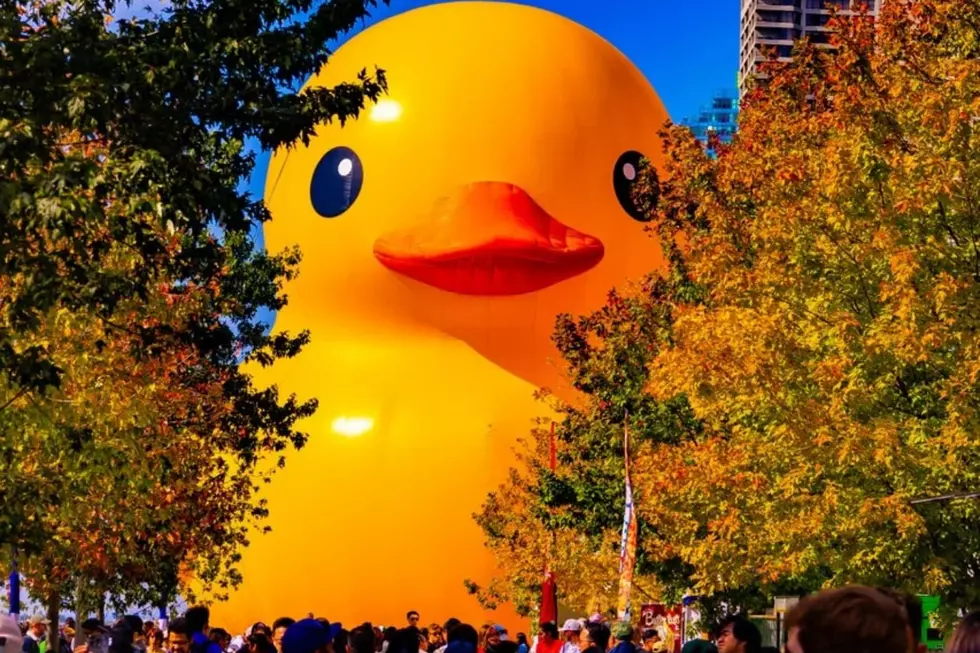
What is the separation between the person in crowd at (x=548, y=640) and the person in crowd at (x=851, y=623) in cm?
1186

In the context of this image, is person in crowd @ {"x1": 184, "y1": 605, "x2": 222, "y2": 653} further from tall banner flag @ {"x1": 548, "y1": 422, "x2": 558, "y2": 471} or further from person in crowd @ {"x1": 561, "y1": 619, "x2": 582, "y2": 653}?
tall banner flag @ {"x1": 548, "y1": 422, "x2": 558, "y2": 471}

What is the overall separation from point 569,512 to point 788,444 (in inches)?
339

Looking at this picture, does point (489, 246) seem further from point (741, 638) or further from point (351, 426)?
point (741, 638)

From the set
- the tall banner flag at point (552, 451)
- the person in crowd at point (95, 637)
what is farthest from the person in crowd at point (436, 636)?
the person in crowd at point (95, 637)

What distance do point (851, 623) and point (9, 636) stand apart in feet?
12.4

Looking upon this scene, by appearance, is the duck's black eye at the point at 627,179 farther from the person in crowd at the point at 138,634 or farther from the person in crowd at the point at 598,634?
the person in crowd at the point at 598,634

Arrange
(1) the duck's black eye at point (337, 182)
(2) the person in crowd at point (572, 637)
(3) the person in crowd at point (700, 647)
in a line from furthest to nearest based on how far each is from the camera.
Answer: (1) the duck's black eye at point (337, 182) < (2) the person in crowd at point (572, 637) < (3) the person in crowd at point (700, 647)

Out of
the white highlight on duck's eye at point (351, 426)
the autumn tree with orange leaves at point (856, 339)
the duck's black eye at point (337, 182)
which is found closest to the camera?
the autumn tree with orange leaves at point (856, 339)

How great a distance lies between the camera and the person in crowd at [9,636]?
21.2 ft

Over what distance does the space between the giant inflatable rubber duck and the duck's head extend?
0.12ft

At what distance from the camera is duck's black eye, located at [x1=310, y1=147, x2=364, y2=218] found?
2822 cm

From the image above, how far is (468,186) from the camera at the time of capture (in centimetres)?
2708

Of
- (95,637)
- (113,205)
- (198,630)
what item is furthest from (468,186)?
(198,630)

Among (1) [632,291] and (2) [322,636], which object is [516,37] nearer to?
(1) [632,291]
